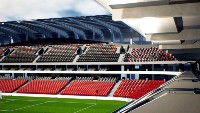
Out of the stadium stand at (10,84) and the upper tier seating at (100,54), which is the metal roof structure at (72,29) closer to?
the upper tier seating at (100,54)

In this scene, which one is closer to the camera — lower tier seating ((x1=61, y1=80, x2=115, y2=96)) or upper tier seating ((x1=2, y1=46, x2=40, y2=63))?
lower tier seating ((x1=61, y1=80, x2=115, y2=96))

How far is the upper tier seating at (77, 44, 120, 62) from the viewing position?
169 ft

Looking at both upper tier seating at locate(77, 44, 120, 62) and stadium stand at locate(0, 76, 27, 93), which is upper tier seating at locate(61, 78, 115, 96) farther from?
stadium stand at locate(0, 76, 27, 93)

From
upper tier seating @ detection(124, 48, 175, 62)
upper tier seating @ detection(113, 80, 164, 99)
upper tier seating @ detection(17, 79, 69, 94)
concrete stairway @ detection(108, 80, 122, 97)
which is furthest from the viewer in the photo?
upper tier seating @ detection(17, 79, 69, 94)

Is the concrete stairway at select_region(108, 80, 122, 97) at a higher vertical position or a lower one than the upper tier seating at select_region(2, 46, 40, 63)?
lower

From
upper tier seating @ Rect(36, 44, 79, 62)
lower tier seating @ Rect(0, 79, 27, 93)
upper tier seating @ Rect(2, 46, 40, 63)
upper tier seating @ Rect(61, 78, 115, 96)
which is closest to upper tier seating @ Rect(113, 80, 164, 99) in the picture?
upper tier seating @ Rect(61, 78, 115, 96)

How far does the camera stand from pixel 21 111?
1272 inches

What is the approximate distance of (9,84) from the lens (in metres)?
53.6

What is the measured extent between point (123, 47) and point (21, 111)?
97.7ft

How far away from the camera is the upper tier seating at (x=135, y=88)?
41.6 metres

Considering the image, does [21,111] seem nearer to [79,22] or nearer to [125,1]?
[125,1]

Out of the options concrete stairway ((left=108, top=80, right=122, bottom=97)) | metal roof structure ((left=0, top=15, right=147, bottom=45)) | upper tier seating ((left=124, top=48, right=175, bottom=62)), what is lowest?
concrete stairway ((left=108, top=80, right=122, bottom=97))

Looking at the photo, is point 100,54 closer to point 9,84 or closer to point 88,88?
point 88,88

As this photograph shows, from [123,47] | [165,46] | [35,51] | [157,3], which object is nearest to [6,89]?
[35,51]
